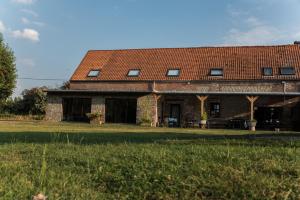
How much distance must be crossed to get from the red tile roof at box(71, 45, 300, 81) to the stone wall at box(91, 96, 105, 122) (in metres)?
2.06

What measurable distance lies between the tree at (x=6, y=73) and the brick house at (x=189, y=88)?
7.09m

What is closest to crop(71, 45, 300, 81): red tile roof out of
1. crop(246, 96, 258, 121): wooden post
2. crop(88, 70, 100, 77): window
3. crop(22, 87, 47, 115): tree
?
crop(88, 70, 100, 77): window

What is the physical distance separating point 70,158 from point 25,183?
1460 millimetres

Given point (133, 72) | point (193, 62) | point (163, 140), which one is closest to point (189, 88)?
point (193, 62)

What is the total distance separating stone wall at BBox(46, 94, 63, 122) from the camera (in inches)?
1325

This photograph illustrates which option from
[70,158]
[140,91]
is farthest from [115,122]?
[70,158]

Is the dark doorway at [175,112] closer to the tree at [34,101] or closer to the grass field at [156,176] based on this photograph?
the tree at [34,101]

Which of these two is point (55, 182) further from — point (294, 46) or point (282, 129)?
point (294, 46)

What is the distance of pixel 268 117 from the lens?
29.4 m

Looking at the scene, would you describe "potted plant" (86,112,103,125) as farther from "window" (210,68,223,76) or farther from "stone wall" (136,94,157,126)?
"window" (210,68,223,76)

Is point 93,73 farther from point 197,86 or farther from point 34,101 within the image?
point 34,101

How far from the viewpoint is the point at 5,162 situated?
6172 mm

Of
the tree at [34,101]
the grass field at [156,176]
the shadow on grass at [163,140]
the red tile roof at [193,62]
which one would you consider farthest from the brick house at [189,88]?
the grass field at [156,176]

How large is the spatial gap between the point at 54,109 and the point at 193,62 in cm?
1100
